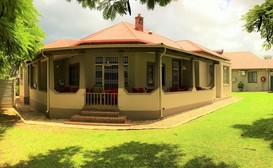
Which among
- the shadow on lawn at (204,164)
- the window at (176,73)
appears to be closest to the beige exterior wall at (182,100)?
the window at (176,73)

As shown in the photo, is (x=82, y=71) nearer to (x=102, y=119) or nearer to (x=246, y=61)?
(x=102, y=119)

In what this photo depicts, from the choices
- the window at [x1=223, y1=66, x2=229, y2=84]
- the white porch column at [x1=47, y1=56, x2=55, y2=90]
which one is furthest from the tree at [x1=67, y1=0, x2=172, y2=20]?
the window at [x1=223, y1=66, x2=229, y2=84]

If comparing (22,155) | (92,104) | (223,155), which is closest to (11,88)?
(92,104)

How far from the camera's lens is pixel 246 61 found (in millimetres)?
36406

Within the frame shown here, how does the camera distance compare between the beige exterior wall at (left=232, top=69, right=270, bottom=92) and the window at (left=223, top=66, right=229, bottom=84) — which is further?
the beige exterior wall at (left=232, top=69, right=270, bottom=92)

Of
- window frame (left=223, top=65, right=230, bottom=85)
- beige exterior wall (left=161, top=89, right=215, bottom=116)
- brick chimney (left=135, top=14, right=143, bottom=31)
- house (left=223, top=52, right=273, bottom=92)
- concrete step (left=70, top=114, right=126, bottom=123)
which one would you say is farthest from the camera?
house (left=223, top=52, right=273, bottom=92)

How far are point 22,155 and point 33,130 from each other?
12.2ft

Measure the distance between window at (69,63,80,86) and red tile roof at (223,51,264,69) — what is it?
2441cm

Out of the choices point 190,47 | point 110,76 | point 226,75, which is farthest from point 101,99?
point 226,75

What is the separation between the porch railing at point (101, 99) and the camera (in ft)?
41.1

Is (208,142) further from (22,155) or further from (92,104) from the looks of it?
(92,104)

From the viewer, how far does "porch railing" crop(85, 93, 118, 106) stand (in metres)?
12.5

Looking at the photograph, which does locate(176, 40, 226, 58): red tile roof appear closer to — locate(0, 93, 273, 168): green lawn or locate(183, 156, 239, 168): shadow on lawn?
locate(0, 93, 273, 168): green lawn

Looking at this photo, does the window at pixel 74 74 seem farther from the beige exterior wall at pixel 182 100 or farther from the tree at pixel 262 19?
the tree at pixel 262 19
